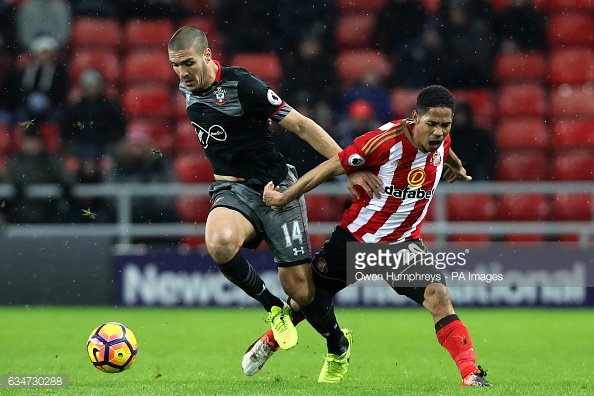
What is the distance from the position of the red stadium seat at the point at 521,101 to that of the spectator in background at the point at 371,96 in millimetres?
→ 1946

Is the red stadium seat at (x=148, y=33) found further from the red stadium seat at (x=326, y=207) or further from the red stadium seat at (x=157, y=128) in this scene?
the red stadium seat at (x=326, y=207)

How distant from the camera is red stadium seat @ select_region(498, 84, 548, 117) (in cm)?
1430

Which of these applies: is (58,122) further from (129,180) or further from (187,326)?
(187,326)

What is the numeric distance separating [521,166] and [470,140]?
157cm

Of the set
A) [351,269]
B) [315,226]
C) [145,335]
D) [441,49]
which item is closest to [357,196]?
[351,269]

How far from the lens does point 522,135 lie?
14.0m

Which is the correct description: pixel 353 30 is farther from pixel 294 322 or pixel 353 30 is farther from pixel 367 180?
pixel 367 180

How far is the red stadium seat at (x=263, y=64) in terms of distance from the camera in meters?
14.3

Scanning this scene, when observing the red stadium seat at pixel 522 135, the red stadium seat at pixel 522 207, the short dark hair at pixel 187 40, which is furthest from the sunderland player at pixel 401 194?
the red stadium seat at pixel 522 135

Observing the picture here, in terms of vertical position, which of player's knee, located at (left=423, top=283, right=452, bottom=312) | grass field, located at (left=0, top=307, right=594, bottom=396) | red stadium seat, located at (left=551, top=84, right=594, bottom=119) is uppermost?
red stadium seat, located at (left=551, top=84, right=594, bottom=119)

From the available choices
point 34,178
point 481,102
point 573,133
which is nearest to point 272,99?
point 34,178

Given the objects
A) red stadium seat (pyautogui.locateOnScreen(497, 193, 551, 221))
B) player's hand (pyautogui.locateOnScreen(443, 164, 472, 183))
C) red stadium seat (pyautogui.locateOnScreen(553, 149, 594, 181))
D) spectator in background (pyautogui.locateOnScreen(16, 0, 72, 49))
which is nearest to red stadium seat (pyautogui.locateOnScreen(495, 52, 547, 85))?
red stadium seat (pyautogui.locateOnScreen(553, 149, 594, 181))

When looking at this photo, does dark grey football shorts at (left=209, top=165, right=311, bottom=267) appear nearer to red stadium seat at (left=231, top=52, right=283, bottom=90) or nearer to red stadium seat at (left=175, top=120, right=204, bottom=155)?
red stadium seat at (left=175, top=120, right=204, bottom=155)

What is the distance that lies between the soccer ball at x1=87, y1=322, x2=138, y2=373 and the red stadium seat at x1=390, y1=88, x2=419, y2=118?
7708 millimetres
